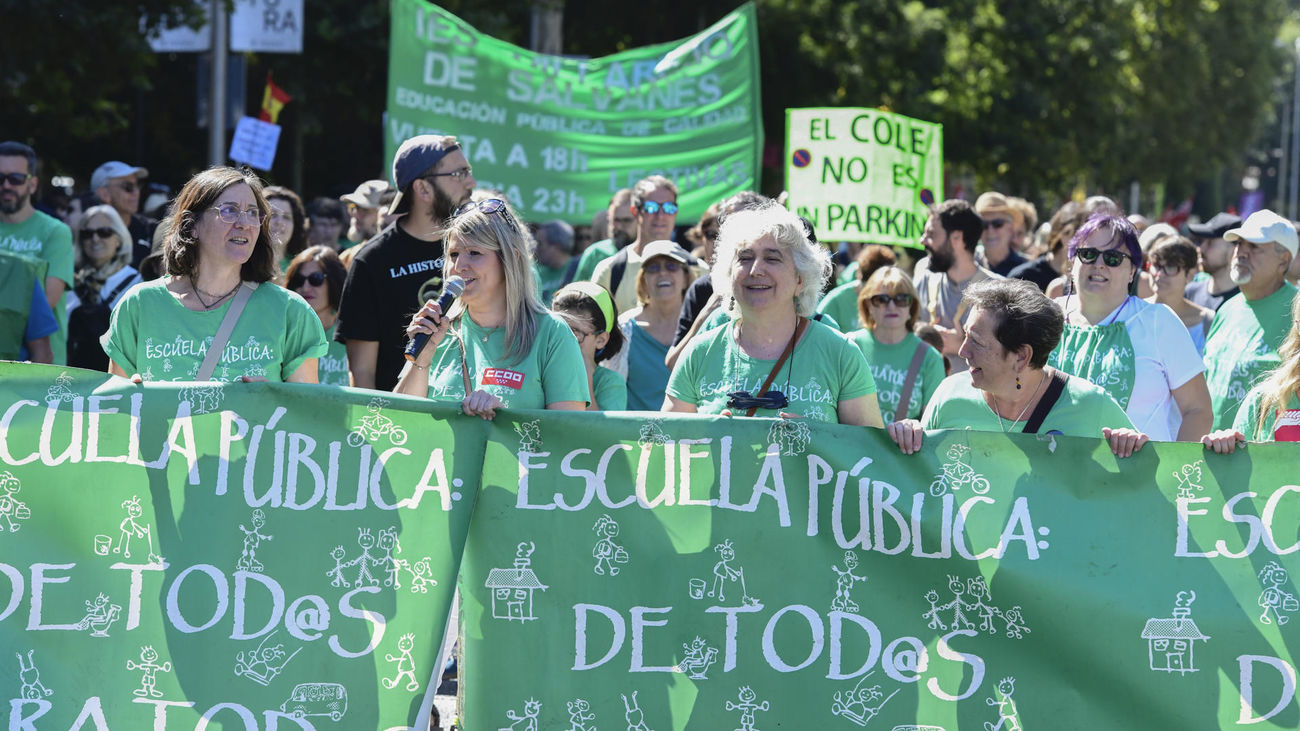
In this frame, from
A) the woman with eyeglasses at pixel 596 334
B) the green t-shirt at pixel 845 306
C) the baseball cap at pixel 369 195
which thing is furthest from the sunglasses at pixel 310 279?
the green t-shirt at pixel 845 306

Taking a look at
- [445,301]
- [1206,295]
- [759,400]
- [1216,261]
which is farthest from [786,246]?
[1206,295]

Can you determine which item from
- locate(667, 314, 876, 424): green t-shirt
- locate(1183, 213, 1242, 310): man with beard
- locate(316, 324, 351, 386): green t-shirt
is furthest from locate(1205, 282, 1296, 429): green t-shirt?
locate(316, 324, 351, 386): green t-shirt

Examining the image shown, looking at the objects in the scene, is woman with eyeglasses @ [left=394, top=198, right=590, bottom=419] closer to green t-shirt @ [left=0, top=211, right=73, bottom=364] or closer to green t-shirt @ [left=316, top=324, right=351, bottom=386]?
green t-shirt @ [left=316, top=324, right=351, bottom=386]

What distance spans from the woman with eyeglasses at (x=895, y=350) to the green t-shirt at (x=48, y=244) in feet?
12.8

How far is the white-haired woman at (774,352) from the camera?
452 cm

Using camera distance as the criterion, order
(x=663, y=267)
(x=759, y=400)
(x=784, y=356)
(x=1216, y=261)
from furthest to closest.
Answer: (x=1216, y=261) → (x=663, y=267) → (x=784, y=356) → (x=759, y=400)

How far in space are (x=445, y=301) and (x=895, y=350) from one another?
2894 mm

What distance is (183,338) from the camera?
4.58m

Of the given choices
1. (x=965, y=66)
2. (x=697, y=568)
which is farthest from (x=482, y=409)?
(x=965, y=66)

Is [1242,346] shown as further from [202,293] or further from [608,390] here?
[202,293]

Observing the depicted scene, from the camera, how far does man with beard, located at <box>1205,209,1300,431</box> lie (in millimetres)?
6488

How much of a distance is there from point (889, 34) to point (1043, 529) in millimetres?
19213

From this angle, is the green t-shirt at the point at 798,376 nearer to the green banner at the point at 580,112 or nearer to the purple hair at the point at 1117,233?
the purple hair at the point at 1117,233

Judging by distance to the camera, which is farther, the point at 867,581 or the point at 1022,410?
the point at 1022,410
